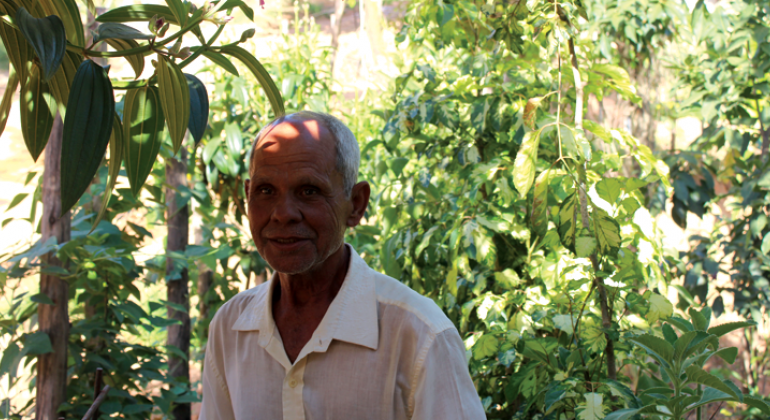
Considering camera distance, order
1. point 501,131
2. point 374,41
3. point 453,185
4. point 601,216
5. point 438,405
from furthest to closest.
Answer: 1. point 374,41
2. point 453,185
3. point 501,131
4. point 601,216
5. point 438,405

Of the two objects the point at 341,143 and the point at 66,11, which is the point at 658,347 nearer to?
the point at 341,143

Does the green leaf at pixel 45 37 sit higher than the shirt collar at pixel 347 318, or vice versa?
the green leaf at pixel 45 37

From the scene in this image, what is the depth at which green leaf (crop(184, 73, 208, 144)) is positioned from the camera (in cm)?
96

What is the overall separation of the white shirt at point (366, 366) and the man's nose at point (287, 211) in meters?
0.14

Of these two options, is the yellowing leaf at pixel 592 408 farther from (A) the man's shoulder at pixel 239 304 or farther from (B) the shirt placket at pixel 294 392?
(A) the man's shoulder at pixel 239 304

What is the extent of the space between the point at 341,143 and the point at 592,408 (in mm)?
632

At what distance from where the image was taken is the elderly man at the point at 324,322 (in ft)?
2.88

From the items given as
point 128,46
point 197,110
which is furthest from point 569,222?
point 128,46

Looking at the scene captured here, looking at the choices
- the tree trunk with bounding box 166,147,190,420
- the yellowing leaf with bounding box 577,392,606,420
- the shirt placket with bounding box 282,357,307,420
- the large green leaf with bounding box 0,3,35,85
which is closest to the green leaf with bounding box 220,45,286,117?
the large green leaf with bounding box 0,3,35,85

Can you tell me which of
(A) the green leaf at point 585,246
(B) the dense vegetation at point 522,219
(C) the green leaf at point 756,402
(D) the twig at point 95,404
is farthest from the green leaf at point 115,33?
(C) the green leaf at point 756,402

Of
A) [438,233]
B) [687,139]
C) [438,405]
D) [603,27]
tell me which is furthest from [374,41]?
[687,139]

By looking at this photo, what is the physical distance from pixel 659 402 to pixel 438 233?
0.83m

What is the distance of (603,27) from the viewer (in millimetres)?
2564

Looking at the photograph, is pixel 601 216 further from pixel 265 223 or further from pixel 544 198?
pixel 265 223
